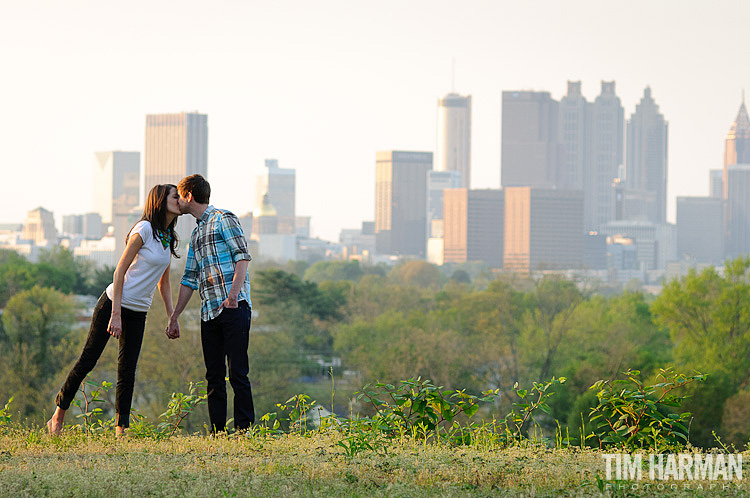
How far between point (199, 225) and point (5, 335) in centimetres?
3094

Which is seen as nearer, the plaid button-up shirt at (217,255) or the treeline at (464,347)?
the plaid button-up shirt at (217,255)

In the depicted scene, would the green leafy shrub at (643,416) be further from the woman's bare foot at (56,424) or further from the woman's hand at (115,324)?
the woman's bare foot at (56,424)

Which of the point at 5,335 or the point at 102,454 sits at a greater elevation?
the point at 102,454

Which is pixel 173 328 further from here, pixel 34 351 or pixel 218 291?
pixel 34 351

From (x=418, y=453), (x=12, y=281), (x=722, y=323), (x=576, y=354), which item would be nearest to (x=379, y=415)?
(x=418, y=453)

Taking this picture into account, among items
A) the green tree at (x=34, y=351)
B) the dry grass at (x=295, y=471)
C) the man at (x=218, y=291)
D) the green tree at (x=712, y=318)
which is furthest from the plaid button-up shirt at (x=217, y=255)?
the green tree at (x=712, y=318)

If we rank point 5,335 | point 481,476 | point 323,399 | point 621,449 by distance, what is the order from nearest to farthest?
point 481,476 < point 621,449 < point 5,335 < point 323,399

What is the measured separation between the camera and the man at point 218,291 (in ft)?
18.8

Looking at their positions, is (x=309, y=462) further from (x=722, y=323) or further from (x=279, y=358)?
(x=722, y=323)

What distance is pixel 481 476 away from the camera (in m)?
4.38

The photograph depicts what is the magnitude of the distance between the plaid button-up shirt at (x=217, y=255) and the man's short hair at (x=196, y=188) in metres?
0.11

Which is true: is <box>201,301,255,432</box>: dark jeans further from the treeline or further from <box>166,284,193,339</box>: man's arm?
the treeline

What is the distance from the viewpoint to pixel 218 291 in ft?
19.0

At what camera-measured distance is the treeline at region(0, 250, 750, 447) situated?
27.8m
